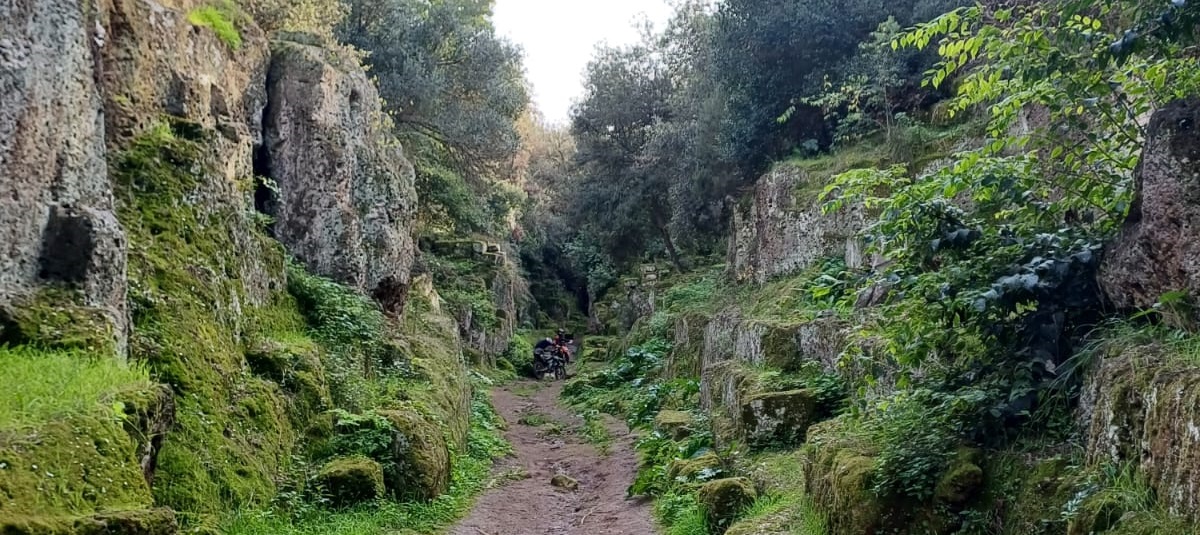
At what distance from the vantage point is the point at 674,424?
12.5m

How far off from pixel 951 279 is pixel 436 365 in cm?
935

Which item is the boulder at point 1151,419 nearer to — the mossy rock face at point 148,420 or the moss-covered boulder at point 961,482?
the moss-covered boulder at point 961,482

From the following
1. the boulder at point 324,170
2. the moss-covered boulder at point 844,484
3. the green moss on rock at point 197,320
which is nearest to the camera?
the moss-covered boulder at point 844,484

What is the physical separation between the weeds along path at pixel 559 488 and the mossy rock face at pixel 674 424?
63 cm

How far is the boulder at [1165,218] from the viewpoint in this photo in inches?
168

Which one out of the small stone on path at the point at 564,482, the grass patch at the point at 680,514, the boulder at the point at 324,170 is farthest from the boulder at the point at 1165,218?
the boulder at the point at 324,170

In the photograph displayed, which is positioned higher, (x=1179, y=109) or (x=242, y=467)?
(x=1179, y=109)

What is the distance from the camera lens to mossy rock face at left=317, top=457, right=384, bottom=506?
7527mm

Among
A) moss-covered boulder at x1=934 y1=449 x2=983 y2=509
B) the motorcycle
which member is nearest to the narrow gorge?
moss-covered boulder at x1=934 y1=449 x2=983 y2=509

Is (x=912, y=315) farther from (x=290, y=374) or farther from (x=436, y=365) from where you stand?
(x=436, y=365)

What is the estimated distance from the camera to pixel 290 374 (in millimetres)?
8414

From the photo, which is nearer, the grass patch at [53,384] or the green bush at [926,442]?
the grass patch at [53,384]

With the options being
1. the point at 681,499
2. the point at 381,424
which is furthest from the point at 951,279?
the point at 381,424

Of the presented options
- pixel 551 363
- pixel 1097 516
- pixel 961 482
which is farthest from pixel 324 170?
pixel 551 363
